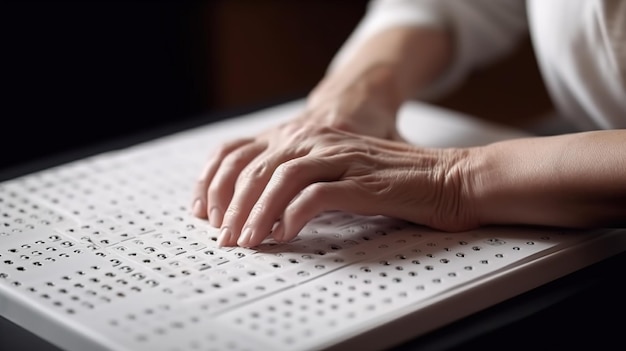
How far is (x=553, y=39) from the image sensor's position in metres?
1.11

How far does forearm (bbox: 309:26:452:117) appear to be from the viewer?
3.89 ft

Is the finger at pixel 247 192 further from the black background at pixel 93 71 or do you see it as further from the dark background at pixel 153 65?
the black background at pixel 93 71

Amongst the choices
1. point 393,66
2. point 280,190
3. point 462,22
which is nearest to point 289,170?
point 280,190

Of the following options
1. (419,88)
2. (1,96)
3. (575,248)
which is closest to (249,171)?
(575,248)

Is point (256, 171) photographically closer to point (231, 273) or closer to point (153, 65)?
point (231, 273)

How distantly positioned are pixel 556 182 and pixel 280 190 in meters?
0.27

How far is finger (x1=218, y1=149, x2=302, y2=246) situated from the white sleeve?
0.41m

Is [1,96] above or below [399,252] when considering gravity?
below

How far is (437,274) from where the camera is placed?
83 cm

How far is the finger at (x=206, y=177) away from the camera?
98cm

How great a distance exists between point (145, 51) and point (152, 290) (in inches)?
56.2

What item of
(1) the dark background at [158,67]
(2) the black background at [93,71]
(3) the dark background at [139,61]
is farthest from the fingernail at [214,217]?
(2) the black background at [93,71]

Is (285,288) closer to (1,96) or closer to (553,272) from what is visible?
(553,272)

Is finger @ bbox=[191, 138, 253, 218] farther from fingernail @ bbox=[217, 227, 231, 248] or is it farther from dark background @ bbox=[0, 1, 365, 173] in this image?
dark background @ bbox=[0, 1, 365, 173]
